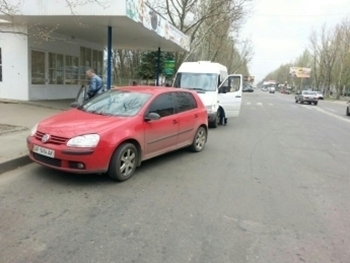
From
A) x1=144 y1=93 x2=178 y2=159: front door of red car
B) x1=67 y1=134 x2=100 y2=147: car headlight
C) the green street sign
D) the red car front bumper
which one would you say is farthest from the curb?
the green street sign

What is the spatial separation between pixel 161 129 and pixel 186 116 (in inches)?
42.0

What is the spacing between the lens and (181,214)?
392 centimetres

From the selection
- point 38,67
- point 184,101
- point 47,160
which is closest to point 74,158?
point 47,160

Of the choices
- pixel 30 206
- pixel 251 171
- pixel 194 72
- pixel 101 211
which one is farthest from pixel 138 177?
pixel 194 72

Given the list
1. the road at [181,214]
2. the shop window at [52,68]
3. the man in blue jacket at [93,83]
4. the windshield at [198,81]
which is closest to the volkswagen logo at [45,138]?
the road at [181,214]

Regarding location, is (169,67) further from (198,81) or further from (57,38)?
(57,38)

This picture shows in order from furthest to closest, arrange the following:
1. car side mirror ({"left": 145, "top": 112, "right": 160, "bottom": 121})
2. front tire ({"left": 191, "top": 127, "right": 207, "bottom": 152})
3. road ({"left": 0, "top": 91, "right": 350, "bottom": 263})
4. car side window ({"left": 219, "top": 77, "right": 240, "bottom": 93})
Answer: car side window ({"left": 219, "top": 77, "right": 240, "bottom": 93}) → front tire ({"left": 191, "top": 127, "right": 207, "bottom": 152}) → car side mirror ({"left": 145, "top": 112, "right": 160, "bottom": 121}) → road ({"left": 0, "top": 91, "right": 350, "bottom": 263})

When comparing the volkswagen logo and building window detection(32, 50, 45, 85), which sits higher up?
building window detection(32, 50, 45, 85)

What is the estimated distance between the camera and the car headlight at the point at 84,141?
457 cm

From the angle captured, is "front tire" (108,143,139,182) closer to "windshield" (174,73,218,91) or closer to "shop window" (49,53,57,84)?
"windshield" (174,73,218,91)

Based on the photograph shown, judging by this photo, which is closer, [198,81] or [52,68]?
[198,81]

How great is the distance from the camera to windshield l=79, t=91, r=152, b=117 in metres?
5.55

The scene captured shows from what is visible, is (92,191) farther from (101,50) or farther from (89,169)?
(101,50)

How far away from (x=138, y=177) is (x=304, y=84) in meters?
97.4
